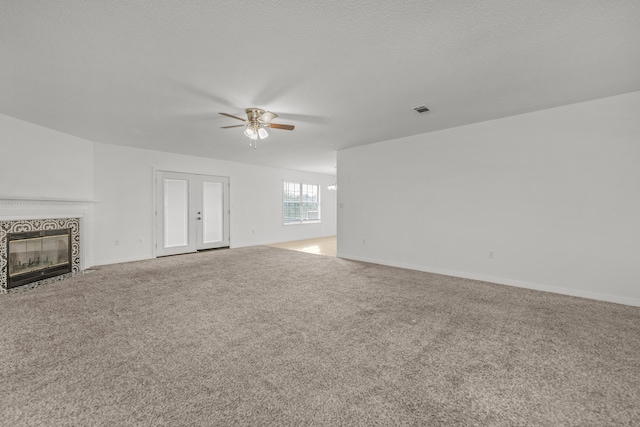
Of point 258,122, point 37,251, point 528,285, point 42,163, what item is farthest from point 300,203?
point 528,285

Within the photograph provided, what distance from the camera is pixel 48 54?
2.28 metres

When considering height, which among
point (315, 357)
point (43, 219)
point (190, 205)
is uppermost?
point (190, 205)

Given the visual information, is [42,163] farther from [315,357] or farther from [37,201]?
[315,357]

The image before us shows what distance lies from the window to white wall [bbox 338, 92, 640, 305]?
408 cm

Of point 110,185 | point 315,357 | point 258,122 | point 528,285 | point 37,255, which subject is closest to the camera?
point 315,357

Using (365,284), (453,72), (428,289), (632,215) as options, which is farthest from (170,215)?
(632,215)

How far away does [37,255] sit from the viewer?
416cm

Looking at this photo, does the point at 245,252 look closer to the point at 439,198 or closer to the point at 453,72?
the point at 439,198

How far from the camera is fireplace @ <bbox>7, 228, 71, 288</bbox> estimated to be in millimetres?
3830

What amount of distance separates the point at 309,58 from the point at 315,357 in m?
2.51

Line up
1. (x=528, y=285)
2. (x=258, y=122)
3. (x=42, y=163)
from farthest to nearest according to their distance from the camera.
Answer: (x=42, y=163) < (x=528, y=285) < (x=258, y=122)

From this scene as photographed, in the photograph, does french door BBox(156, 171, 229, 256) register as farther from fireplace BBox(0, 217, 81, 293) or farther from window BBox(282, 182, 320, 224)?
window BBox(282, 182, 320, 224)

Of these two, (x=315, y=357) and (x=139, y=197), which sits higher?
(x=139, y=197)

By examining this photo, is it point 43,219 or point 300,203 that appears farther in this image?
point 300,203
